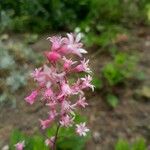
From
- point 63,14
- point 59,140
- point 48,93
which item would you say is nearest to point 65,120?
point 48,93

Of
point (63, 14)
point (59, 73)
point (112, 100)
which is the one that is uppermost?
point (59, 73)

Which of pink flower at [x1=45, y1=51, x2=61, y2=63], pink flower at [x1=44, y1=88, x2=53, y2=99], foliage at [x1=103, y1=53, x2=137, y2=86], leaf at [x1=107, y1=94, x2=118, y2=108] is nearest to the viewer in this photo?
pink flower at [x1=45, y1=51, x2=61, y2=63]

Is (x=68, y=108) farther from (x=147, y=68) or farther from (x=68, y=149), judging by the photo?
(x=147, y=68)

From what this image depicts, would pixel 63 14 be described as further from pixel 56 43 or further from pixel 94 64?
→ pixel 56 43

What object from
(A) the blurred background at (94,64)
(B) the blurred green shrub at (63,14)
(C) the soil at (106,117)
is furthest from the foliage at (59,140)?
(B) the blurred green shrub at (63,14)

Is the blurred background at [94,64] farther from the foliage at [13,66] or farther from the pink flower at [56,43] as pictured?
the pink flower at [56,43]

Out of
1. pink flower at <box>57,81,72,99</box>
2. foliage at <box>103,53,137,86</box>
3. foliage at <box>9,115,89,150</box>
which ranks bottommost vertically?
foliage at <box>103,53,137,86</box>

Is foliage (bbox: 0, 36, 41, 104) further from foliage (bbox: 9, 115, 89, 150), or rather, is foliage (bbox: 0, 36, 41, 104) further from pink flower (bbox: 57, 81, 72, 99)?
pink flower (bbox: 57, 81, 72, 99)

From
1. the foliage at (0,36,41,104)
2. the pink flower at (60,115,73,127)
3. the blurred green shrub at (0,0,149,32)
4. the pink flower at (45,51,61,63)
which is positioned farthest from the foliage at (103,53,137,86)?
the pink flower at (45,51,61,63)

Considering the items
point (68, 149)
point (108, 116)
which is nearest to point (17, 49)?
point (108, 116)

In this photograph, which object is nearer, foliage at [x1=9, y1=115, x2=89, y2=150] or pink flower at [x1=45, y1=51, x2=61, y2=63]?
pink flower at [x1=45, y1=51, x2=61, y2=63]
